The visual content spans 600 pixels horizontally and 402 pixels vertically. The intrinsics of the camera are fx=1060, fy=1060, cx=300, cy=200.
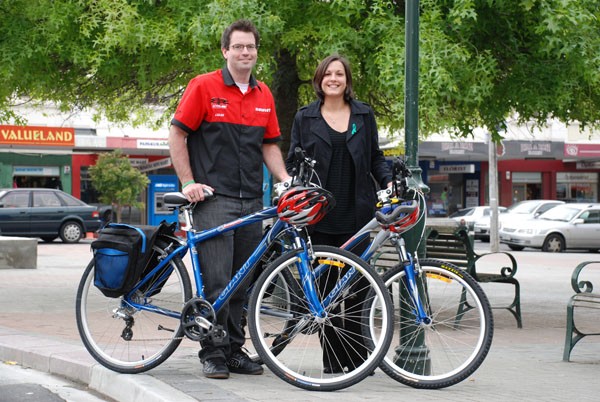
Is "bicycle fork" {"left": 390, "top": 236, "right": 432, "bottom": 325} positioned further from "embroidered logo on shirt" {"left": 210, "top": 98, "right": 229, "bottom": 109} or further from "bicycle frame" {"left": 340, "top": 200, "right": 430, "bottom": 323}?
"embroidered logo on shirt" {"left": 210, "top": 98, "right": 229, "bottom": 109}

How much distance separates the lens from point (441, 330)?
5.78m

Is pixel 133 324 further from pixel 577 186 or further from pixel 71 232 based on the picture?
pixel 577 186

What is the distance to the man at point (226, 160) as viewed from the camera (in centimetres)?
605

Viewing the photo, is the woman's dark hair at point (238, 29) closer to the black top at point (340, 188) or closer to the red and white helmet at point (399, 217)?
the black top at point (340, 188)

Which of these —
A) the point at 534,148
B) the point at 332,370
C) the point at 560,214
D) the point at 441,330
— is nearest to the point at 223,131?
the point at 332,370

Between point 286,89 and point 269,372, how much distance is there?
6.71 meters

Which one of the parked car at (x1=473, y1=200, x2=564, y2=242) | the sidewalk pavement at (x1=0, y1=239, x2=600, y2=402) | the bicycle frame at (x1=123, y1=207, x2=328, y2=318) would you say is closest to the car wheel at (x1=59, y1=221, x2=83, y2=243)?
the parked car at (x1=473, y1=200, x2=564, y2=242)

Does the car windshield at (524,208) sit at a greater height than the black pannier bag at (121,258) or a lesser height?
greater

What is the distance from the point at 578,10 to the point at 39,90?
5949 millimetres

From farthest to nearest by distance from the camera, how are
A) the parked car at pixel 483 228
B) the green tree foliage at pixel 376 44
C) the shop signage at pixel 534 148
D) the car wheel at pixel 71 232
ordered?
the shop signage at pixel 534 148, the parked car at pixel 483 228, the car wheel at pixel 71 232, the green tree foliage at pixel 376 44

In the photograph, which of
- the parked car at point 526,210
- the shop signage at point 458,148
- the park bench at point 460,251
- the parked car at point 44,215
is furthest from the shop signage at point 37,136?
the park bench at point 460,251

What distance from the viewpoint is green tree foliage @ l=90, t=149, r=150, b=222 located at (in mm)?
36312

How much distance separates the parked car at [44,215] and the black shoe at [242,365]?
2402 cm

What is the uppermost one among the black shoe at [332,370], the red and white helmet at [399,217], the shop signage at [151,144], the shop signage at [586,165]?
the shop signage at [151,144]
